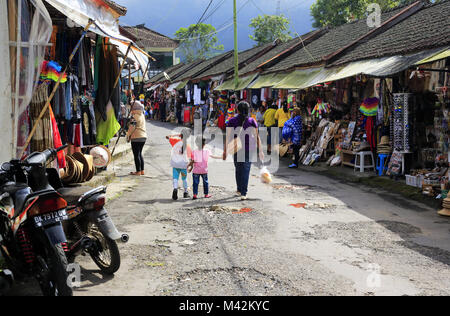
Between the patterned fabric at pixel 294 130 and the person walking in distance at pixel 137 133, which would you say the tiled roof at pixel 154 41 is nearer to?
the patterned fabric at pixel 294 130

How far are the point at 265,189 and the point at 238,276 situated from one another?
17.3 feet

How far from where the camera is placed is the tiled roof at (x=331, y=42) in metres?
16.4

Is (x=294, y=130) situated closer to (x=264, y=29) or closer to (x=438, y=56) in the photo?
(x=438, y=56)

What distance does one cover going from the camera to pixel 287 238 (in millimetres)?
Result: 6211

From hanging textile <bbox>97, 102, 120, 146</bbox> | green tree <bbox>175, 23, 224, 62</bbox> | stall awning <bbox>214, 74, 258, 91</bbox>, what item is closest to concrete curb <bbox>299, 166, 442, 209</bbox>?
hanging textile <bbox>97, 102, 120, 146</bbox>

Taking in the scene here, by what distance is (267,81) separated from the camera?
1867 cm

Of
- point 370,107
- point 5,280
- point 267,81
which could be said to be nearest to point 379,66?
point 370,107

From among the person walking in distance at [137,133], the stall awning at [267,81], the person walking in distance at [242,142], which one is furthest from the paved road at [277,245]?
the stall awning at [267,81]

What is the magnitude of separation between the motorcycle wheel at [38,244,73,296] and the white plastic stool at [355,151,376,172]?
9739 millimetres

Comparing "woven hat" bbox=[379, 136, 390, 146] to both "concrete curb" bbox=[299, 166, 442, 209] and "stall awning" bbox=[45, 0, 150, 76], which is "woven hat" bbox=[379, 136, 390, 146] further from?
"stall awning" bbox=[45, 0, 150, 76]

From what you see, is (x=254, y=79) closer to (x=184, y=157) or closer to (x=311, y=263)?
(x=184, y=157)

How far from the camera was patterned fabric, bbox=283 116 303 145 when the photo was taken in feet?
45.8

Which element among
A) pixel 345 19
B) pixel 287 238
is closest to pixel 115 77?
pixel 287 238

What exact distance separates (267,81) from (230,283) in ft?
48.8
